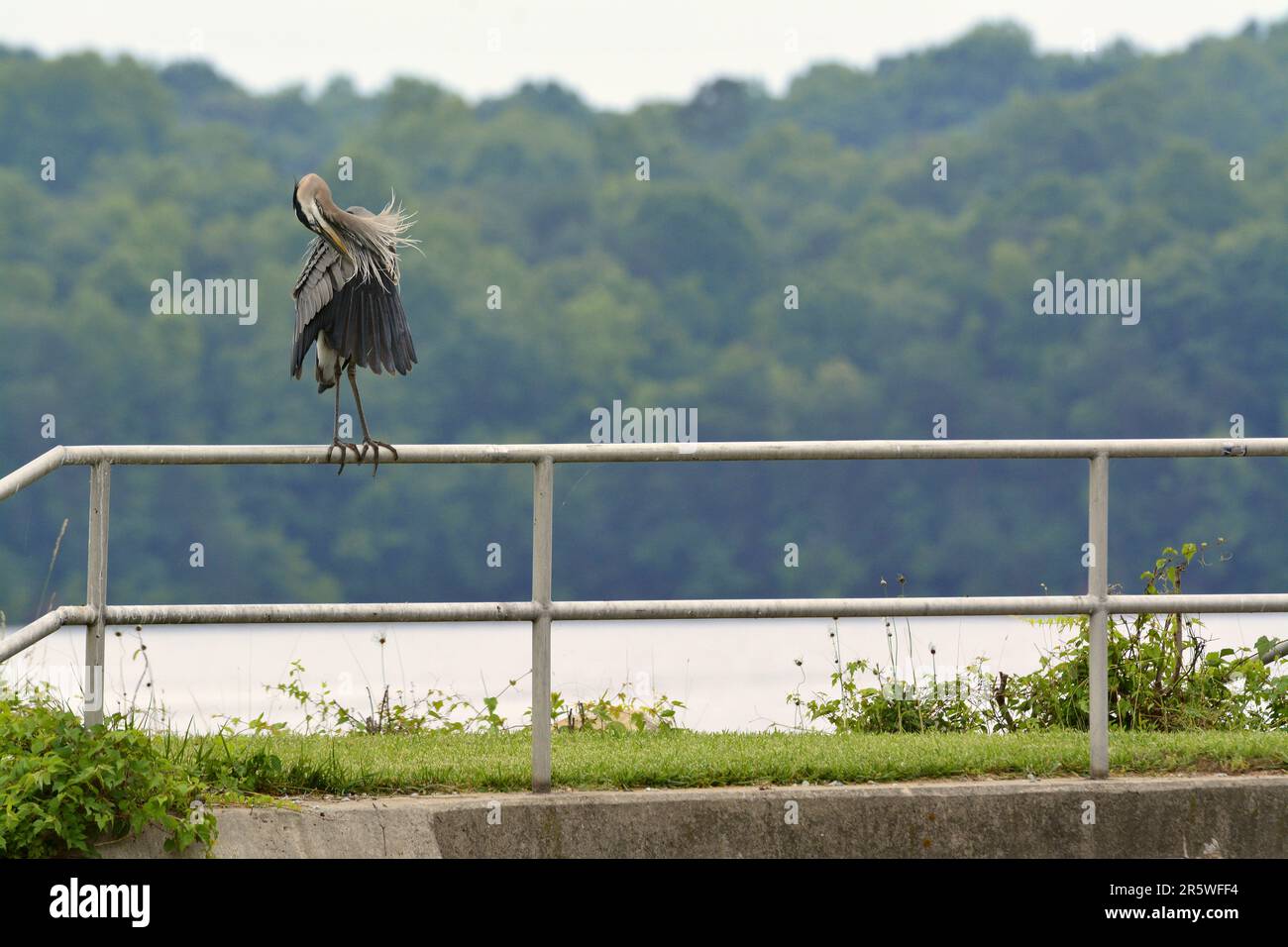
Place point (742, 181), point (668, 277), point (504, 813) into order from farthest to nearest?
point (742, 181)
point (668, 277)
point (504, 813)

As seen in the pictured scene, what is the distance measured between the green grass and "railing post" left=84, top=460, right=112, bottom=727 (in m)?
0.43

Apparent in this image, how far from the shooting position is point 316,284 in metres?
5.58

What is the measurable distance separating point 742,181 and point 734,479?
1360 cm

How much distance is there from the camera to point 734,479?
38.8 metres

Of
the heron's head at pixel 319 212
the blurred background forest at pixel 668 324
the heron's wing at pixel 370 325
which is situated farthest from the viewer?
the blurred background forest at pixel 668 324

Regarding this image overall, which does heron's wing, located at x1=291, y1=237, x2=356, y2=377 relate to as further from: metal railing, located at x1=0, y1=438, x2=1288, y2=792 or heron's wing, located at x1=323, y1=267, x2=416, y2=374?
metal railing, located at x1=0, y1=438, x2=1288, y2=792

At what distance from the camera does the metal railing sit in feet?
15.9

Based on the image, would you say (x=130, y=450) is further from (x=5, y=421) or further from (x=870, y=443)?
(x=5, y=421)

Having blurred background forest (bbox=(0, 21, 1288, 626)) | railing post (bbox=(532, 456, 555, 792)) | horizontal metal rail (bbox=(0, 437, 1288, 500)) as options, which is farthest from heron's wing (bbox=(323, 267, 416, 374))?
blurred background forest (bbox=(0, 21, 1288, 626))

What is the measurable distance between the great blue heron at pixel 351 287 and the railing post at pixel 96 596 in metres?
0.82

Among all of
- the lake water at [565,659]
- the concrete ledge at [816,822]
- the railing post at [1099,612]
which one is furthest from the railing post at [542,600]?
the lake water at [565,659]

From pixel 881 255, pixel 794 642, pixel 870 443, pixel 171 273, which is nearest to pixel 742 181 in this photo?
pixel 881 255

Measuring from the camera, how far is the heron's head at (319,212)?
545cm

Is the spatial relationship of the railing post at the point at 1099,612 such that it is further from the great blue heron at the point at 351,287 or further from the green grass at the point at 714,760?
the great blue heron at the point at 351,287
